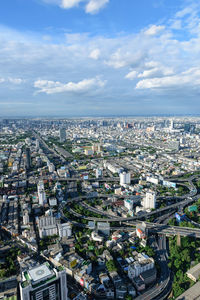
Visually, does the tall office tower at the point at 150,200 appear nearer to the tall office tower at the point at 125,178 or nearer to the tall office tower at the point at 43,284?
the tall office tower at the point at 125,178

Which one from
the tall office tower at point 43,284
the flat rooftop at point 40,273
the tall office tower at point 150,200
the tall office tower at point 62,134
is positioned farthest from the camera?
the tall office tower at point 62,134

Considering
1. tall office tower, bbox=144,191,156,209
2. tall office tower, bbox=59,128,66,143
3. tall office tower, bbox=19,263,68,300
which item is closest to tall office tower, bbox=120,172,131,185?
tall office tower, bbox=144,191,156,209

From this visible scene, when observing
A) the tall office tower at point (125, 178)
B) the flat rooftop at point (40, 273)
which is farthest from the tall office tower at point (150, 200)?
the flat rooftop at point (40, 273)

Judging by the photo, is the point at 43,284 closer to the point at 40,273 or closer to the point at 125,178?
the point at 40,273

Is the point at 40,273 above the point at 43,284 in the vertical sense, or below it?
above

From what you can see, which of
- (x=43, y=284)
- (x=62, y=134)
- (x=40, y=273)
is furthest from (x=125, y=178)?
(x=62, y=134)

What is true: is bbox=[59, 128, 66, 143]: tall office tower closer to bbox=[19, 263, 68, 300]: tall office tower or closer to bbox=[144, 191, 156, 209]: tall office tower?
bbox=[144, 191, 156, 209]: tall office tower

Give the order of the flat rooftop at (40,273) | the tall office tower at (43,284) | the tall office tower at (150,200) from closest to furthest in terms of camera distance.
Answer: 1. the tall office tower at (43,284)
2. the flat rooftop at (40,273)
3. the tall office tower at (150,200)

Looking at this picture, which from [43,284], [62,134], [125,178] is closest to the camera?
[43,284]

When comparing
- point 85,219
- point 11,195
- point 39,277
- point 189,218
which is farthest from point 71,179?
point 39,277
